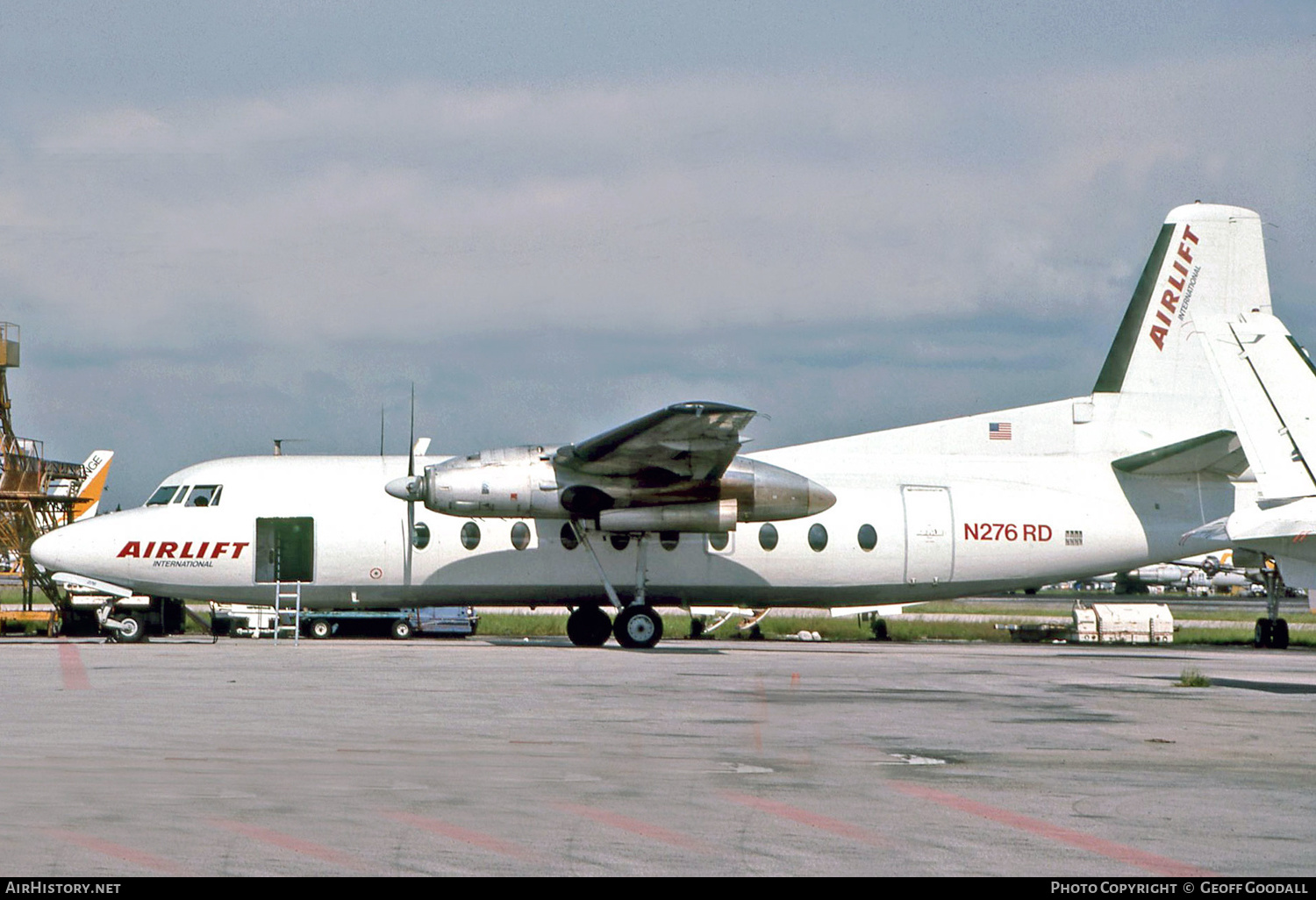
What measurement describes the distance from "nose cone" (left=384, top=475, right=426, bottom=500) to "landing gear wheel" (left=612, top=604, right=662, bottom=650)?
402 cm

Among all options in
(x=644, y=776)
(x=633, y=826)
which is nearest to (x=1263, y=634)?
(x=644, y=776)

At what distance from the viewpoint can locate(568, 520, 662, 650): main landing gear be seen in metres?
22.4

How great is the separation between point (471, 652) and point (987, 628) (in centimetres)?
1934

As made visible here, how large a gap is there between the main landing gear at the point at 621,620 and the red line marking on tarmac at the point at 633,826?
50.3ft

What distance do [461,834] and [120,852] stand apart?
59.6 inches

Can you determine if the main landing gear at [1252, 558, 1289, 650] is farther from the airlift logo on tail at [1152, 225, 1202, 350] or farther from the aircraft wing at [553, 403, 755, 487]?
the aircraft wing at [553, 403, 755, 487]

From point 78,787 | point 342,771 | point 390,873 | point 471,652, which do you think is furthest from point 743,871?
point 471,652

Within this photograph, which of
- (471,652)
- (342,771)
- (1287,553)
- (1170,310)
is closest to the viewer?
(342,771)

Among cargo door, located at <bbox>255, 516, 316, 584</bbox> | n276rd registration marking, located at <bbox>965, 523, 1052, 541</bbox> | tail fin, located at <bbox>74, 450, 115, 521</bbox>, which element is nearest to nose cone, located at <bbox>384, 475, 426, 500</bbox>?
cargo door, located at <bbox>255, 516, 316, 584</bbox>

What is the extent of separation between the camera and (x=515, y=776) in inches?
311

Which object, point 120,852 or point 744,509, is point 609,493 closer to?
point 744,509

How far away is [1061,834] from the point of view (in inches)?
257
